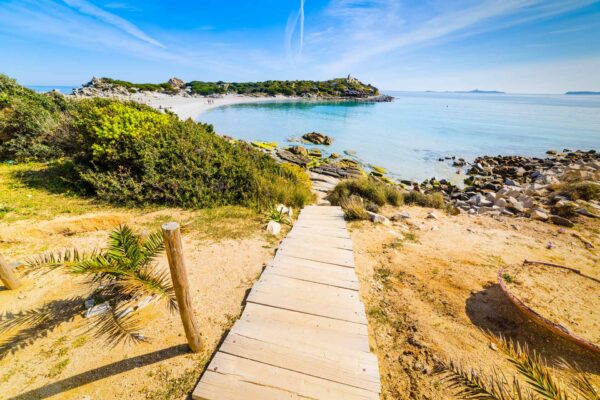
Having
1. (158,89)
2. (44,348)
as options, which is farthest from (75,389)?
(158,89)

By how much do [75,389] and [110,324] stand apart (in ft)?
2.05

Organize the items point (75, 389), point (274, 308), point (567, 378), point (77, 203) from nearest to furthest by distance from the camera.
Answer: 1. point (75, 389)
2. point (567, 378)
3. point (274, 308)
4. point (77, 203)

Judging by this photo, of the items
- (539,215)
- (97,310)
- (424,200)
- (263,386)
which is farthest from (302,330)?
(539,215)

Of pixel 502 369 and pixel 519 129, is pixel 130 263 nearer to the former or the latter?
pixel 502 369

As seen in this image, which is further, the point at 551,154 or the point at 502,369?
the point at 551,154

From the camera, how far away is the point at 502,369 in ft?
9.57

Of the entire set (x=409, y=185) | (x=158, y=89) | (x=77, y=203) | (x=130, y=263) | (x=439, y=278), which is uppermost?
(x=158, y=89)

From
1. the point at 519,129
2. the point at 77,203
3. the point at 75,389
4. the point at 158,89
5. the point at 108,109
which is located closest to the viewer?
the point at 75,389

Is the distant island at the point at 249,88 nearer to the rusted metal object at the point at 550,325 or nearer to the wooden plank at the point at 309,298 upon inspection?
the wooden plank at the point at 309,298

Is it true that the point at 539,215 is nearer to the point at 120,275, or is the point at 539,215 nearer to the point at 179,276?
the point at 179,276

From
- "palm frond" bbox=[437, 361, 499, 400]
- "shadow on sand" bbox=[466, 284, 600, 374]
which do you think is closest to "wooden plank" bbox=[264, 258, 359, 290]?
"palm frond" bbox=[437, 361, 499, 400]

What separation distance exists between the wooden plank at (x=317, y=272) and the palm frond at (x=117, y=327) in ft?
6.58

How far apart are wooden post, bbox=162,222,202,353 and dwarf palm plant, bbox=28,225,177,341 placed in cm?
18

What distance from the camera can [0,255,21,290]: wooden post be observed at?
3.44 m
